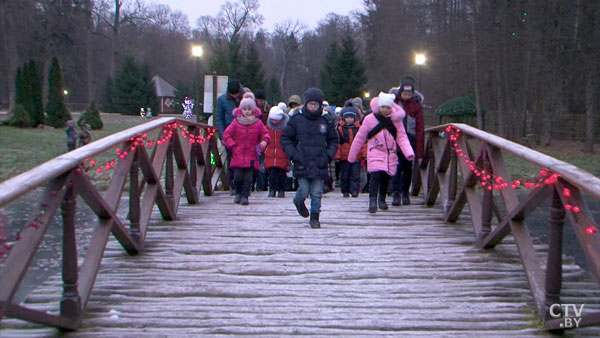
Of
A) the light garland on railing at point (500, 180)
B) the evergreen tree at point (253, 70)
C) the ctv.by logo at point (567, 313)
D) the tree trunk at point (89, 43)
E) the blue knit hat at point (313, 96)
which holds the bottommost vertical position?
the ctv.by logo at point (567, 313)

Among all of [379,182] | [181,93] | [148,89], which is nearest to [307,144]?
[379,182]

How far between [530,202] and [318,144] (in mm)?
2560

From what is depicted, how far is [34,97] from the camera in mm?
34375

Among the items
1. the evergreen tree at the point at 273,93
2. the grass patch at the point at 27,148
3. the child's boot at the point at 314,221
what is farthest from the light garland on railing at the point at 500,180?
the evergreen tree at the point at 273,93

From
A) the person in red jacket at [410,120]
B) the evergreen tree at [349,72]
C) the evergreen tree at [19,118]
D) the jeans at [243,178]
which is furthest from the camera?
the evergreen tree at [349,72]

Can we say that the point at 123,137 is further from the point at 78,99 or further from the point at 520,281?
the point at 78,99

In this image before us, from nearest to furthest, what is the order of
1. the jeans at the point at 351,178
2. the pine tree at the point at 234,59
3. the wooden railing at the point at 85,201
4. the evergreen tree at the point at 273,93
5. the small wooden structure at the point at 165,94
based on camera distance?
the wooden railing at the point at 85,201 → the jeans at the point at 351,178 → the pine tree at the point at 234,59 → the evergreen tree at the point at 273,93 → the small wooden structure at the point at 165,94

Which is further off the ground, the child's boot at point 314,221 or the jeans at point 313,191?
the jeans at point 313,191

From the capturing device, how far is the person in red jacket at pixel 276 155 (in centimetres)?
871

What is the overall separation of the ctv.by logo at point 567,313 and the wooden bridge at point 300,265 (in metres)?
0.01

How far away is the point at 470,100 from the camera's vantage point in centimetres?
3475

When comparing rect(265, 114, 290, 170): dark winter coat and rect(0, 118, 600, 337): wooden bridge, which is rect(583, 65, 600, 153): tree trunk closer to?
rect(265, 114, 290, 170): dark winter coat

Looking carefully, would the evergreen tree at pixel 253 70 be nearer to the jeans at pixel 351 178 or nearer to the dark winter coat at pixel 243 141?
the jeans at pixel 351 178

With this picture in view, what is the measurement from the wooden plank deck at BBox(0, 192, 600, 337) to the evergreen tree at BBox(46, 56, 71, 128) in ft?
101
